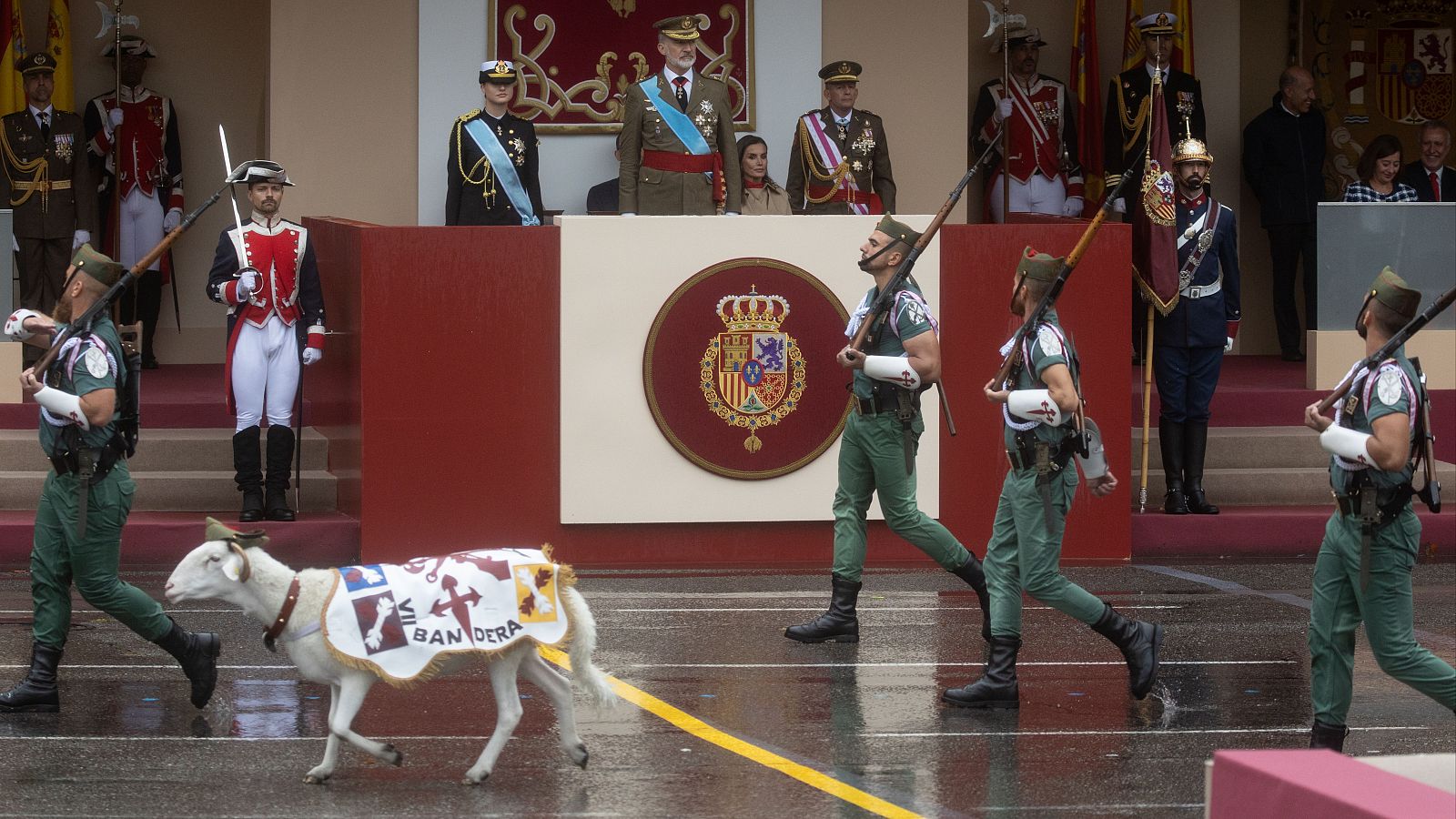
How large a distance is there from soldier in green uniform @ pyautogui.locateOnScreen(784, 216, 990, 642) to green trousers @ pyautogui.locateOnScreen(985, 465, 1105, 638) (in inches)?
44.3

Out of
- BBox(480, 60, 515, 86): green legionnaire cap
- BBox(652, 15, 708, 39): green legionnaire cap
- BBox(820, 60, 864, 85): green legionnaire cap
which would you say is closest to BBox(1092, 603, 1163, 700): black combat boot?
BBox(652, 15, 708, 39): green legionnaire cap

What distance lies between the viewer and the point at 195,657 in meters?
8.18

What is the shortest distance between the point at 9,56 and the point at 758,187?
6.44m

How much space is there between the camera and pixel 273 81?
15.3 metres

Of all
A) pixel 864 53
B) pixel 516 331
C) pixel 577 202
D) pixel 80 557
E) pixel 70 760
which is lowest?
pixel 70 760

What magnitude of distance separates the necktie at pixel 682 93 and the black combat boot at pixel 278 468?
3.22 meters

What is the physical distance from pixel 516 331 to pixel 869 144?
10.6ft

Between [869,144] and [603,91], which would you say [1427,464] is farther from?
[603,91]

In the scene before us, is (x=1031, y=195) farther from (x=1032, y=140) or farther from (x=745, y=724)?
(x=745, y=724)

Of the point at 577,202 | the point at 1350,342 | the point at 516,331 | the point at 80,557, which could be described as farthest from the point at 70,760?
the point at 1350,342

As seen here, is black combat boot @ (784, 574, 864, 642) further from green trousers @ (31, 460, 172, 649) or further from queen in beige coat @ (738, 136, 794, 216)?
queen in beige coat @ (738, 136, 794, 216)

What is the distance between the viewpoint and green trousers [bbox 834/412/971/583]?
31.3ft

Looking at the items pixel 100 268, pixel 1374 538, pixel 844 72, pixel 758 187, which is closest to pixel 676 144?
pixel 758 187

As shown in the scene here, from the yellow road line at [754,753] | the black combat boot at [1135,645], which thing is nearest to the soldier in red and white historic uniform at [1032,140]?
the black combat boot at [1135,645]
